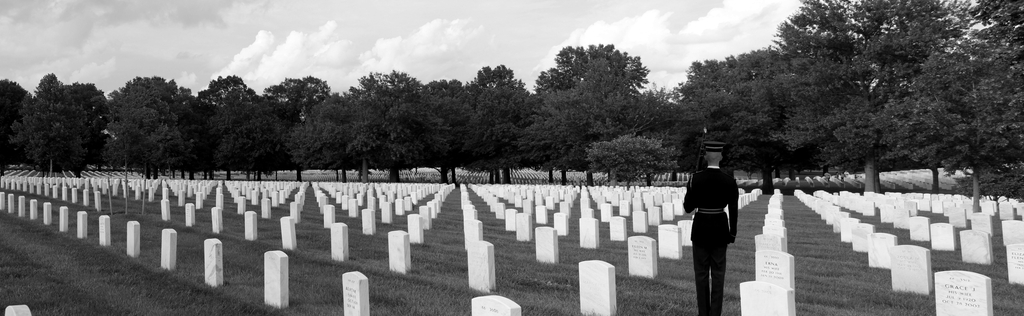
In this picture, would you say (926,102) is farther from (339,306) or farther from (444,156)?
(444,156)

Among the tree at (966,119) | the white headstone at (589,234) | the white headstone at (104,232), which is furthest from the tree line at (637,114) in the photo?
the white headstone at (104,232)

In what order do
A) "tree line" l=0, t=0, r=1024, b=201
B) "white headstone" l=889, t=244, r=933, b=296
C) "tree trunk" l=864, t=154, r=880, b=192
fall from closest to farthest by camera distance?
"white headstone" l=889, t=244, r=933, b=296, "tree line" l=0, t=0, r=1024, b=201, "tree trunk" l=864, t=154, r=880, b=192

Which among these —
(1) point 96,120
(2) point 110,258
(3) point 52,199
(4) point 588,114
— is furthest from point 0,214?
(1) point 96,120

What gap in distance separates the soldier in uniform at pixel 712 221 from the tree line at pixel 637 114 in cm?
952

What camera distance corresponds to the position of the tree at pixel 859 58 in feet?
100.0

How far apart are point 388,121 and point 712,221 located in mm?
41700

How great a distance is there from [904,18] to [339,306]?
32667 millimetres

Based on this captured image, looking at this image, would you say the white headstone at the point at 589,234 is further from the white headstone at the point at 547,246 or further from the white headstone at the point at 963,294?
the white headstone at the point at 963,294

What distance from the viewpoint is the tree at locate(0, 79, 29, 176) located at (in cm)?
5219

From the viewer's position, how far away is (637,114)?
44.1 metres

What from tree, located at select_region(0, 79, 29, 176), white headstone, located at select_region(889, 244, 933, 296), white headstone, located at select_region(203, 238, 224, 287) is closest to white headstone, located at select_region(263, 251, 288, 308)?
white headstone, located at select_region(203, 238, 224, 287)

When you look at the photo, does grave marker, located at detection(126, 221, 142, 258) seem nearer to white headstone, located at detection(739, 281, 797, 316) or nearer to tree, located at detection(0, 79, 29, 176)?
white headstone, located at detection(739, 281, 797, 316)

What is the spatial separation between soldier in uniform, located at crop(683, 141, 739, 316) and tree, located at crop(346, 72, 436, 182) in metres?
40.0

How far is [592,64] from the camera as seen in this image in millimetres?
47531
